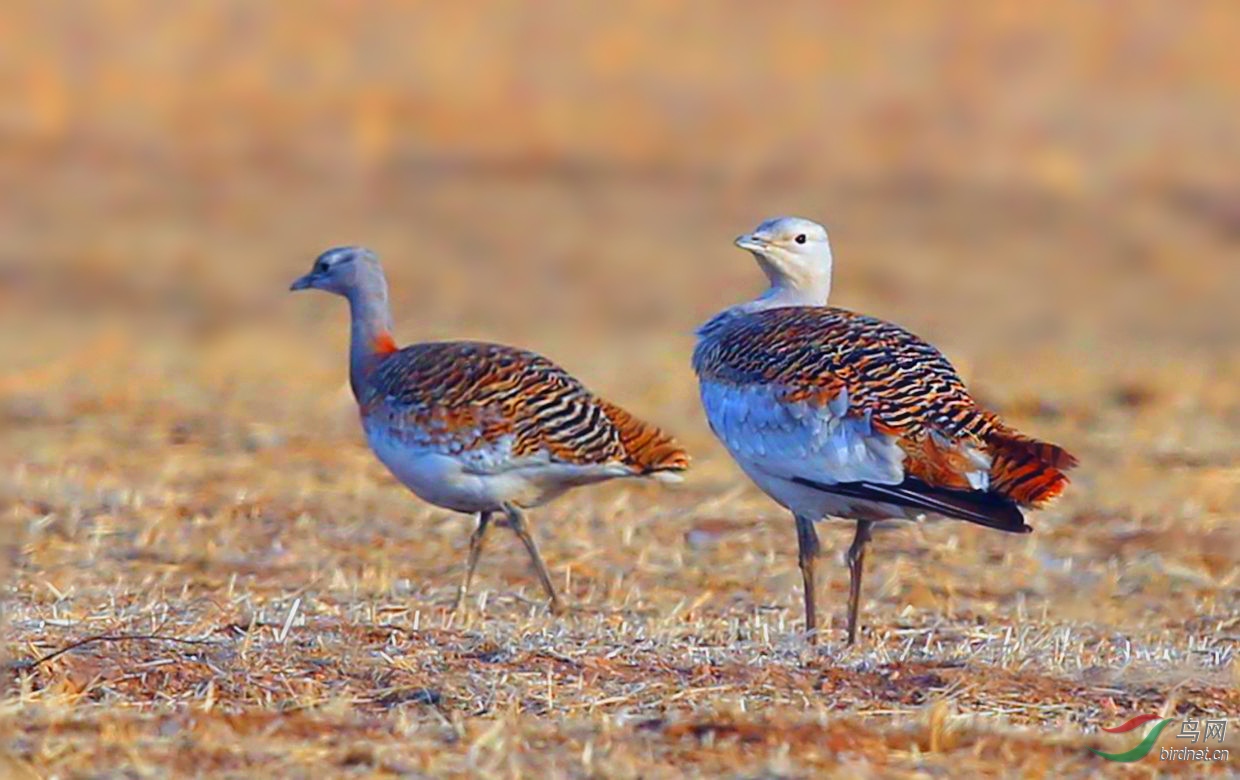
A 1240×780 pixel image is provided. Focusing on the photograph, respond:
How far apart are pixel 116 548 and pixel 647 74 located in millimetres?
15728

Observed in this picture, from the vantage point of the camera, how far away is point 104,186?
2080cm

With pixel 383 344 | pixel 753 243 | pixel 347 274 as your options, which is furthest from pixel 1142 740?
pixel 347 274

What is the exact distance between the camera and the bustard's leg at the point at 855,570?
7065 millimetres

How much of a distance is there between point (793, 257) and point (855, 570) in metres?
1.42

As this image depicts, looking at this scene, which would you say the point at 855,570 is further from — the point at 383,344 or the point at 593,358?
the point at 593,358

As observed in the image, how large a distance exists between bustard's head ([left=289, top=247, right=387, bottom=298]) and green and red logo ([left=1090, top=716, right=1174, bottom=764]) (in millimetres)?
4552

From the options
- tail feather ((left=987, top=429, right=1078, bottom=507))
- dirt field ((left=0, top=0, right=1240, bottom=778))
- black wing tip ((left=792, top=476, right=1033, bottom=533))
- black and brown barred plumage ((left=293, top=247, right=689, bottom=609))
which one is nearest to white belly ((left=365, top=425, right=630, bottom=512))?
black and brown barred plumage ((left=293, top=247, right=689, bottom=609))

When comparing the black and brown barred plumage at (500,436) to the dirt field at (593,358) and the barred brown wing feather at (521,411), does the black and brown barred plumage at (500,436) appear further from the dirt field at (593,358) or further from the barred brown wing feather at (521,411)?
the dirt field at (593,358)

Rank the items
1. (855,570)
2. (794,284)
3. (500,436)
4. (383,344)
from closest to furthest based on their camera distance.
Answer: (855,570) < (500,436) < (794,284) < (383,344)

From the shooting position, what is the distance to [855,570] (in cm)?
726

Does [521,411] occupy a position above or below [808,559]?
above

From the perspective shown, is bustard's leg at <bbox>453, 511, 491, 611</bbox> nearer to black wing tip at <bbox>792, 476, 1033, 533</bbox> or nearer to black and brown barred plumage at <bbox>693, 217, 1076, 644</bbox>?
black and brown barred plumage at <bbox>693, 217, 1076, 644</bbox>

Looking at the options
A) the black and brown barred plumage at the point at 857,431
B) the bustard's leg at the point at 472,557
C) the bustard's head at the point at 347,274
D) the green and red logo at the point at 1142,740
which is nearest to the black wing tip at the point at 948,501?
the black and brown barred plumage at the point at 857,431

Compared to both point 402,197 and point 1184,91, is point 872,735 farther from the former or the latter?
point 1184,91
